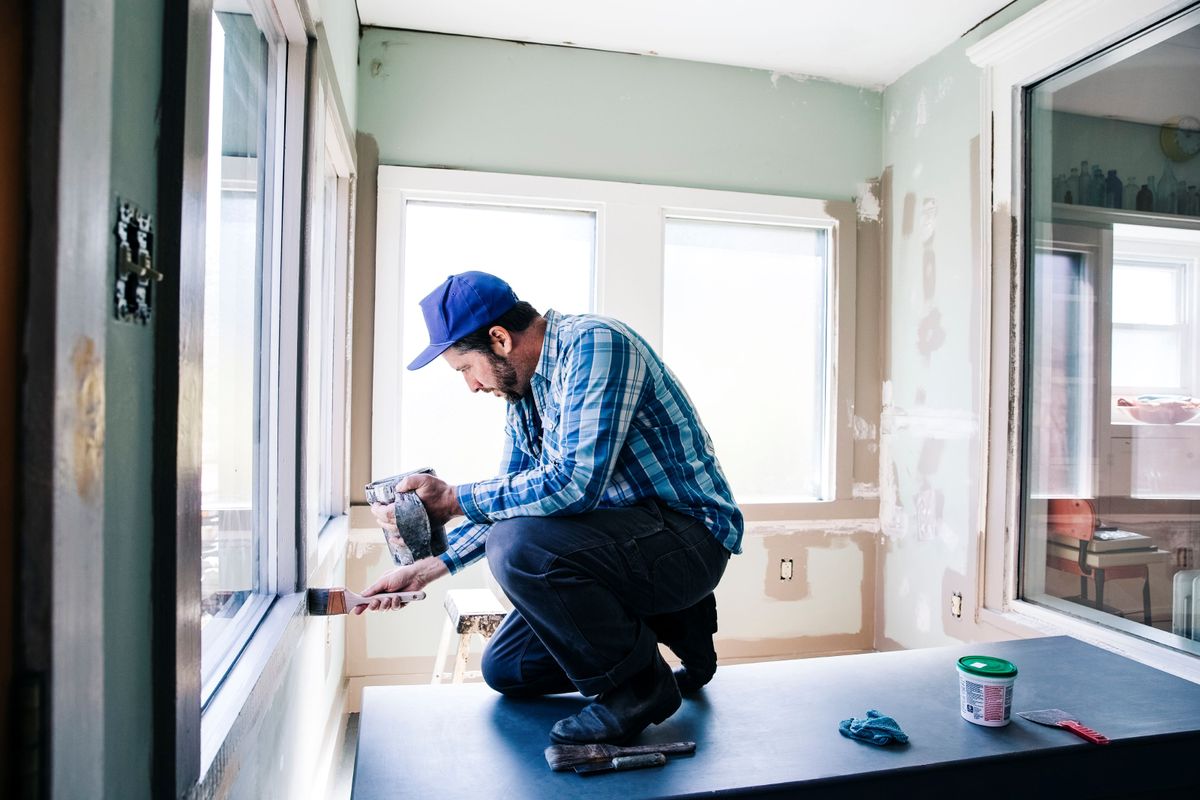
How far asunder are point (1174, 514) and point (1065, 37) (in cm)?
163

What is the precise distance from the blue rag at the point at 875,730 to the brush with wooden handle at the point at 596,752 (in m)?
0.36

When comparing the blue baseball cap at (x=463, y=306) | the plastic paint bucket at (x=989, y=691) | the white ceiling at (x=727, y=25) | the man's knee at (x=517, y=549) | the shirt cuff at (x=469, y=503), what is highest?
the white ceiling at (x=727, y=25)

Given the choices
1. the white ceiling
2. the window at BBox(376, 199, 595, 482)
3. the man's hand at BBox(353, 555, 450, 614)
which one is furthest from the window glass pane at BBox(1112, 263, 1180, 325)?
the man's hand at BBox(353, 555, 450, 614)

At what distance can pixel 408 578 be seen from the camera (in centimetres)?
192

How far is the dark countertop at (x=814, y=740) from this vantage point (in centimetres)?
151

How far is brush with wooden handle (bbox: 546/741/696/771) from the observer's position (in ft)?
5.08

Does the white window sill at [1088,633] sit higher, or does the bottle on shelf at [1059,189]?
the bottle on shelf at [1059,189]

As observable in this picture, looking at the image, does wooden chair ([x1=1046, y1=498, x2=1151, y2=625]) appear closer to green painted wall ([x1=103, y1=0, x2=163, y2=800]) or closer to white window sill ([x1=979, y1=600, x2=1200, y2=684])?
white window sill ([x1=979, y1=600, x2=1200, y2=684])

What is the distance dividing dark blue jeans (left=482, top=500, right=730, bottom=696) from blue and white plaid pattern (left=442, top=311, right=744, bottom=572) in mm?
43

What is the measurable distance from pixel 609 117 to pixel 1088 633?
8.87 ft

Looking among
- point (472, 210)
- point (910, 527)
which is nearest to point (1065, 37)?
point (910, 527)

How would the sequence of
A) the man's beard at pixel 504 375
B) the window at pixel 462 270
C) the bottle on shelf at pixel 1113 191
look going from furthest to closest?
1. the window at pixel 462 270
2. the bottle on shelf at pixel 1113 191
3. the man's beard at pixel 504 375

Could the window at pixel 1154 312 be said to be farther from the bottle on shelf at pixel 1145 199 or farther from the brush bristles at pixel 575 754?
the brush bristles at pixel 575 754

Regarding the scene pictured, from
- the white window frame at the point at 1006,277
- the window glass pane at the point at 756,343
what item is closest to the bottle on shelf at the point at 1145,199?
the white window frame at the point at 1006,277
